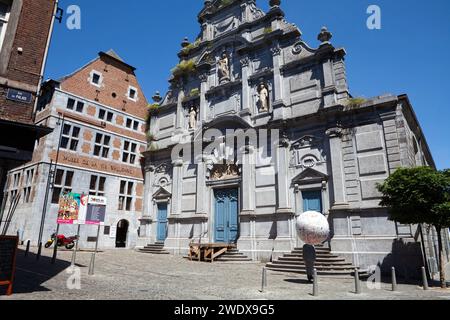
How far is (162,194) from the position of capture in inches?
936

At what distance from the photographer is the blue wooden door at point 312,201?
16.5 metres

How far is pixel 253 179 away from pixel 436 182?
398 inches

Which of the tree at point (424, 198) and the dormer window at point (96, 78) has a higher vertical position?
the dormer window at point (96, 78)

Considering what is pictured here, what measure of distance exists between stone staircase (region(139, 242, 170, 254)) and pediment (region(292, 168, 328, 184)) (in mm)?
10467

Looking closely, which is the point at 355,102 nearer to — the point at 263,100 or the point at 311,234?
the point at 263,100

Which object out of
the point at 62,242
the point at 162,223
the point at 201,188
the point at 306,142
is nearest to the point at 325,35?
the point at 306,142

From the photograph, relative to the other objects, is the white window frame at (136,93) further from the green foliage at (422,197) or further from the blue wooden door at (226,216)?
the green foliage at (422,197)

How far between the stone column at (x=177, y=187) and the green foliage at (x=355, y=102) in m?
12.5

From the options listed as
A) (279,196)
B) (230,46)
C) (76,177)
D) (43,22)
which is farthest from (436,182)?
(76,177)

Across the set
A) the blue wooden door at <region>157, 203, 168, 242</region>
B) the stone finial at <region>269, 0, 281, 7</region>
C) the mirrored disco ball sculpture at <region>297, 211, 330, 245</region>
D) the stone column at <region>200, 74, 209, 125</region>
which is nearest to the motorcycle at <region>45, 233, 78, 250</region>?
the blue wooden door at <region>157, 203, 168, 242</region>

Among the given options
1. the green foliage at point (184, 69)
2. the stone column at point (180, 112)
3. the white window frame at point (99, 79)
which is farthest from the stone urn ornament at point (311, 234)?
the white window frame at point (99, 79)

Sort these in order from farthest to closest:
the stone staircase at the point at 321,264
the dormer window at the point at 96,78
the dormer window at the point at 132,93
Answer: the dormer window at the point at 132,93, the dormer window at the point at 96,78, the stone staircase at the point at 321,264

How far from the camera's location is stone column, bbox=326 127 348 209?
15422 millimetres
